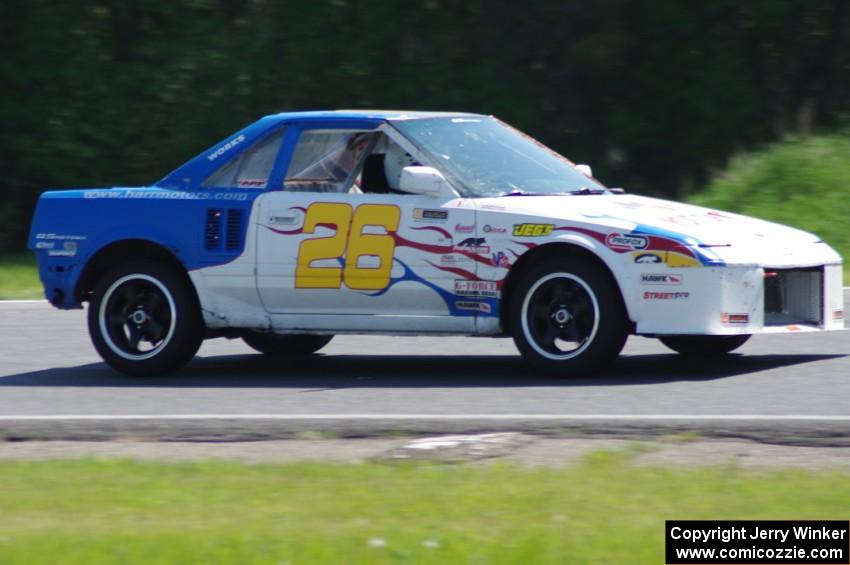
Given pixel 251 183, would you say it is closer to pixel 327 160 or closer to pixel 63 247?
pixel 327 160

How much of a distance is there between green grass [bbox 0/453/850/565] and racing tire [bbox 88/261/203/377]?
9.94ft

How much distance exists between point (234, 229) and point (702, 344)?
3.18 meters

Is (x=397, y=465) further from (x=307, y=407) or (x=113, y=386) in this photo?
(x=113, y=386)

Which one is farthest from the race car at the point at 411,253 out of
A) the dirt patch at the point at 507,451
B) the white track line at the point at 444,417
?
the dirt patch at the point at 507,451

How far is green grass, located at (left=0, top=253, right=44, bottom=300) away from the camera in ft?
52.7

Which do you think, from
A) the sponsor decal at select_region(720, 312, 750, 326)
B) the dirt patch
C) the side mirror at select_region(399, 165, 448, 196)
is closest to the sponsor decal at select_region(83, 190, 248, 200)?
the side mirror at select_region(399, 165, 448, 196)

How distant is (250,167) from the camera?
1010cm

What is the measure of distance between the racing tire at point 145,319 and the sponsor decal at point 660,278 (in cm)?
302

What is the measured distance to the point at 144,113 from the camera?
22.4m

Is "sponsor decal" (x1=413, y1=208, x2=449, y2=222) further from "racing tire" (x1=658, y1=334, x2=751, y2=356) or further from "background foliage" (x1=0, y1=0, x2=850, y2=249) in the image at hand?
"background foliage" (x1=0, y1=0, x2=850, y2=249)

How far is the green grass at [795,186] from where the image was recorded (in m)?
18.2

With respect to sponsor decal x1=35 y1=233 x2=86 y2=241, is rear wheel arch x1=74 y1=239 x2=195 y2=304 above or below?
below

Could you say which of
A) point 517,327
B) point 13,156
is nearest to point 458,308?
point 517,327

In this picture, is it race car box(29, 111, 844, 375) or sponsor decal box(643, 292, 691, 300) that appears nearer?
sponsor decal box(643, 292, 691, 300)
